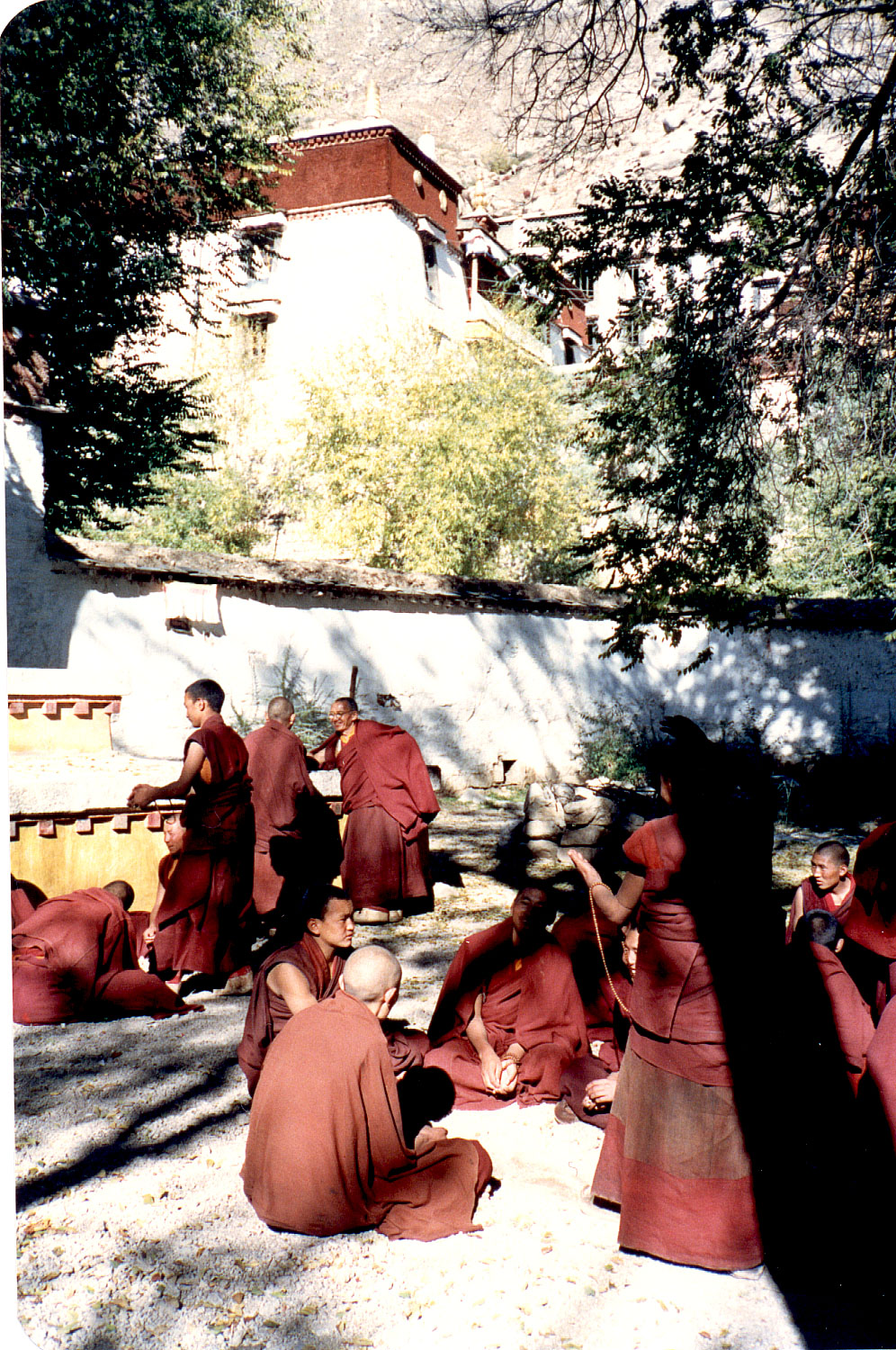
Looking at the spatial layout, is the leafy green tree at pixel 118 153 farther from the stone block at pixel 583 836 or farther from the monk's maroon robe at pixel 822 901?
the monk's maroon robe at pixel 822 901

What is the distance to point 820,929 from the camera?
12.1 ft

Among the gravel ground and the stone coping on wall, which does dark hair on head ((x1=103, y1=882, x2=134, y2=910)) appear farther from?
the stone coping on wall

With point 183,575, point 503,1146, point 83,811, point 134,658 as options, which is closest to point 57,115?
point 183,575

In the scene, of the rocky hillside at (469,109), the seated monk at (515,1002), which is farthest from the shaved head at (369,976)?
the rocky hillside at (469,109)

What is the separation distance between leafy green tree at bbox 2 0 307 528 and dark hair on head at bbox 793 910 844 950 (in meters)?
6.39

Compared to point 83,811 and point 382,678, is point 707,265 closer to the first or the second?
point 83,811

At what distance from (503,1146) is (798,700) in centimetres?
854

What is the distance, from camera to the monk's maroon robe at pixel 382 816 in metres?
6.20

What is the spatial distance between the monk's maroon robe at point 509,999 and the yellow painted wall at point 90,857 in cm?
183

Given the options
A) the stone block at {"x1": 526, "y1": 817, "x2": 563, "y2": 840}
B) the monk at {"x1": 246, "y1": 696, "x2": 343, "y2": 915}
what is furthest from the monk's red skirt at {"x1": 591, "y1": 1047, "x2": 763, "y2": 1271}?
the stone block at {"x1": 526, "y1": 817, "x2": 563, "y2": 840}

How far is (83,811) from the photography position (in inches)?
185

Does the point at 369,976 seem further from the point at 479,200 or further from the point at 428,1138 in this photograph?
the point at 479,200

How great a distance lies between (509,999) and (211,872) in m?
1.63

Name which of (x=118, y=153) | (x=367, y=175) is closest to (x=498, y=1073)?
(x=367, y=175)
